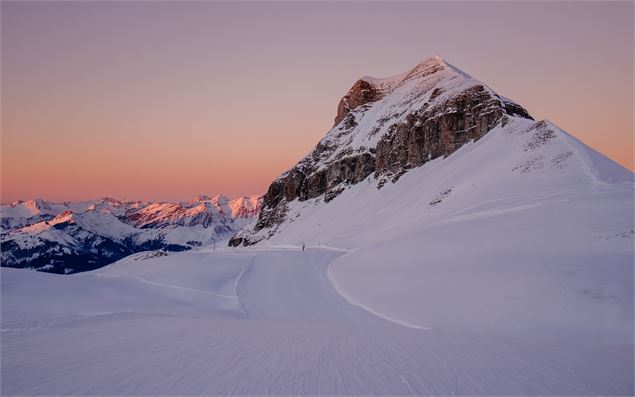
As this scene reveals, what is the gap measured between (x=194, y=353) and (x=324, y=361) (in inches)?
102

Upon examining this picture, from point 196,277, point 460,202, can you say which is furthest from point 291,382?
point 460,202

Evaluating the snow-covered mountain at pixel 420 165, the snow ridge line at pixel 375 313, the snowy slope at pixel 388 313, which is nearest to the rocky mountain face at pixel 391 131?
the snow-covered mountain at pixel 420 165

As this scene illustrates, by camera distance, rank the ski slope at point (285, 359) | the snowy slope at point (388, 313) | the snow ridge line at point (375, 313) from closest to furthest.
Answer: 1. the ski slope at point (285, 359)
2. the snowy slope at point (388, 313)
3. the snow ridge line at point (375, 313)

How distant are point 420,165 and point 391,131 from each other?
24656 millimetres

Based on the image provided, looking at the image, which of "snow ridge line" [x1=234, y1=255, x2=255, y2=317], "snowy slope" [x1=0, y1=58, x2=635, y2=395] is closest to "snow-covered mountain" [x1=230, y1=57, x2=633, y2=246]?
"snowy slope" [x1=0, y1=58, x2=635, y2=395]

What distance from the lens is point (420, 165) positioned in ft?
292

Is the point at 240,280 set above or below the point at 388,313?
above

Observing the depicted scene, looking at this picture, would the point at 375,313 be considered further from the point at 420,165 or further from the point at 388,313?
the point at 420,165

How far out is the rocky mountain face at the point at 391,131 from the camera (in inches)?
3243

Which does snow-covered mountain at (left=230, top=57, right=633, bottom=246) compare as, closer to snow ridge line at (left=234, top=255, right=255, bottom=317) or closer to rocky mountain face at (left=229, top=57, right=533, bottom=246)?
rocky mountain face at (left=229, top=57, right=533, bottom=246)

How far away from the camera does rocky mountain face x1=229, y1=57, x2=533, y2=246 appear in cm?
8238

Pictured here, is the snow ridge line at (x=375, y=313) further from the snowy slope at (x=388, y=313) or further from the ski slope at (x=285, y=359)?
the ski slope at (x=285, y=359)

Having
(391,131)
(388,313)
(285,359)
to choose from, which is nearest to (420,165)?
(391,131)

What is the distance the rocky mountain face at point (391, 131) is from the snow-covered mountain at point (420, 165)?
0.37 m
